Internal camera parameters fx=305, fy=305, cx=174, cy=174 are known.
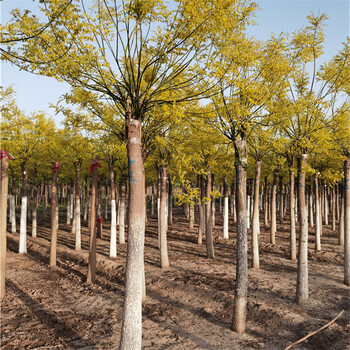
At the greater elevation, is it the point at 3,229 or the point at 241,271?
the point at 3,229

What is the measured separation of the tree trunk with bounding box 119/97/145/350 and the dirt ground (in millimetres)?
1903

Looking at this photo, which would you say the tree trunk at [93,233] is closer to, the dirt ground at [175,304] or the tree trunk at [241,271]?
the dirt ground at [175,304]

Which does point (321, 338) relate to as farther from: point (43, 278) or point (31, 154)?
point (31, 154)

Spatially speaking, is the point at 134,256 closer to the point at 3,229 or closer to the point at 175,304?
the point at 175,304

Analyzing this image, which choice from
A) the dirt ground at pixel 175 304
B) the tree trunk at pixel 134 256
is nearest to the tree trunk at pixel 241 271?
the dirt ground at pixel 175 304

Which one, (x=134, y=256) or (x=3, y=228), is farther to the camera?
(x=3, y=228)

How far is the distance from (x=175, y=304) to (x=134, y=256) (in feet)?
15.7

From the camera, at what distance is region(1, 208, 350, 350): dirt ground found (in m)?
7.03

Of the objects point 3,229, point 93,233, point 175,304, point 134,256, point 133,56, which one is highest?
point 133,56

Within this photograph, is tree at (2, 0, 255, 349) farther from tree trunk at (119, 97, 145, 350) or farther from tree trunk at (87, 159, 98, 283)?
tree trunk at (87, 159, 98, 283)

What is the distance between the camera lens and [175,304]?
932 centimetres

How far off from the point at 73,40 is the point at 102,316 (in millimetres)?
6912

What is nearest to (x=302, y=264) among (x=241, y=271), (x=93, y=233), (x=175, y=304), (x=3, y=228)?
(x=241, y=271)

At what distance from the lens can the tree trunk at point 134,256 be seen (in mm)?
5125
